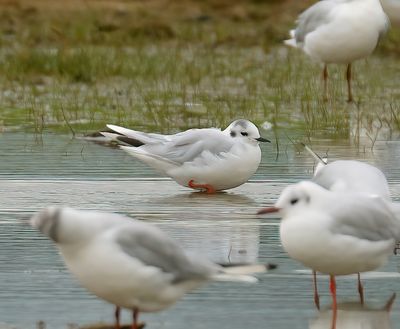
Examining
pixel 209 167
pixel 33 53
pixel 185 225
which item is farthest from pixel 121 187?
pixel 33 53

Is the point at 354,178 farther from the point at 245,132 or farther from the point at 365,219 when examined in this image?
the point at 245,132

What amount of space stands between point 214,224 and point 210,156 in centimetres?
119

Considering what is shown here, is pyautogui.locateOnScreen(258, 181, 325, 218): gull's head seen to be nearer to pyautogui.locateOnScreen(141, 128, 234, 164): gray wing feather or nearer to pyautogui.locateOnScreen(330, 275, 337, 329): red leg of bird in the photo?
pyautogui.locateOnScreen(330, 275, 337, 329): red leg of bird

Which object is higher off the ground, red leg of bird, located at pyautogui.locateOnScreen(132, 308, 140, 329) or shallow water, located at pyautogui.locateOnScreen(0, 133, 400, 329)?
red leg of bird, located at pyautogui.locateOnScreen(132, 308, 140, 329)

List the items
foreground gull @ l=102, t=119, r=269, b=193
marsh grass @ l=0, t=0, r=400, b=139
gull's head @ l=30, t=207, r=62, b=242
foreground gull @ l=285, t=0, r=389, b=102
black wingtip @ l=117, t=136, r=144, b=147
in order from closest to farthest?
1. gull's head @ l=30, t=207, r=62, b=242
2. foreground gull @ l=102, t=119, r=269, b=193
3. black wingtip @ l=117, t=136, r=144, b=147
4. marsh grass @ l=0, t=0, r=400, b=139
5. foreground gull @ l=285, t=0, r=389, b=102

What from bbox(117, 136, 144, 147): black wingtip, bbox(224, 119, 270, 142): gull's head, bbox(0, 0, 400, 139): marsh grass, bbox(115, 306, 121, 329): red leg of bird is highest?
bbox(224, 119, 270, 142): gull's head

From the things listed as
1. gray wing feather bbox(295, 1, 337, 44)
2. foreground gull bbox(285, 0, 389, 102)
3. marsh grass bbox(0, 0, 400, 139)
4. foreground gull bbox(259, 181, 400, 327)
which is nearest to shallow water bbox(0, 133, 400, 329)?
foreground gull bbox(259, 181, 400, 327)

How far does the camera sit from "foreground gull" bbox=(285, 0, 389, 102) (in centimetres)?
1485

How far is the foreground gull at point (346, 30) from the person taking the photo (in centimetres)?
1485

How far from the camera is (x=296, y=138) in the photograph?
37.4ft

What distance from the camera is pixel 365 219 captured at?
6012mm

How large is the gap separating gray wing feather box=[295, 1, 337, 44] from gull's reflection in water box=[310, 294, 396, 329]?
928cm

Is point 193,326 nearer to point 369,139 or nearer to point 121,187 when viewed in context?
point 121,187

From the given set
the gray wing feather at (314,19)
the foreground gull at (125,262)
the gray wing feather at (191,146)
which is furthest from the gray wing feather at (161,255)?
the gray wing feather at (314,19)
